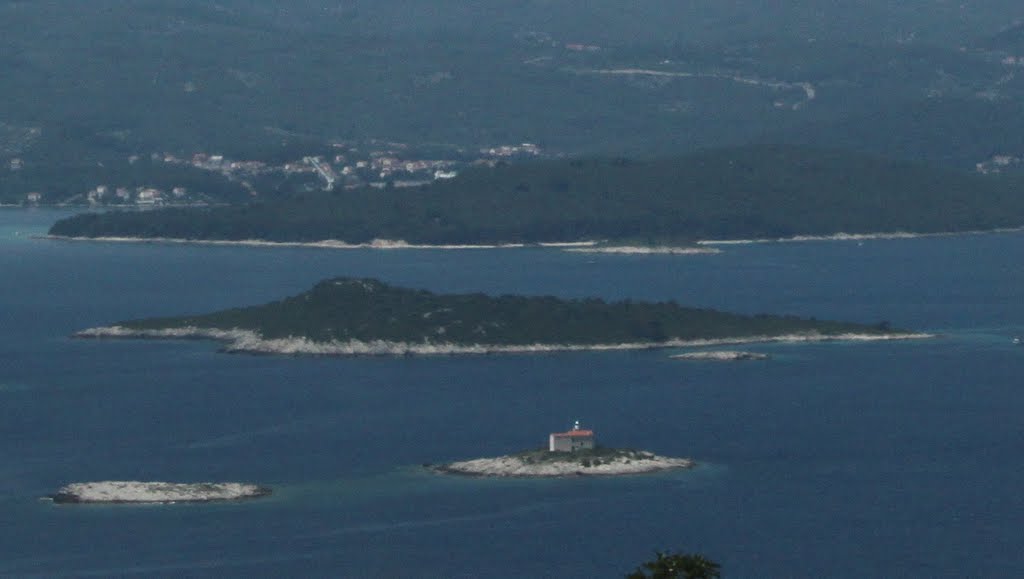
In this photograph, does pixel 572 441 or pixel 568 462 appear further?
pixel 572 441

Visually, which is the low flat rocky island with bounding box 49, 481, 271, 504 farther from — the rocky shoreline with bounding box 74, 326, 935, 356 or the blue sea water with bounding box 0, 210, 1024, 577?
the rocky shoreline with bounding box 74, 326, 935, 356

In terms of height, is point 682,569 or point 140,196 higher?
point 140,196

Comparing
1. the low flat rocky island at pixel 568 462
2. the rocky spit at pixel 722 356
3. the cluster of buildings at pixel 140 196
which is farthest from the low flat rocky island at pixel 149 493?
the cluster of buildings at pixel 140 196

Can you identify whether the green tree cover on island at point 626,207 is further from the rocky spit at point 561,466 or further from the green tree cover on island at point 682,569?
the green tree cover on island at point 682,569

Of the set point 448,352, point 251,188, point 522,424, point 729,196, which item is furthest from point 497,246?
point 522,424

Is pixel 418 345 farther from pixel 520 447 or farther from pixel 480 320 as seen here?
pixel 520 447

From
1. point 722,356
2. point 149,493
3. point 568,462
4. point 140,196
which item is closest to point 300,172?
point 140,196
